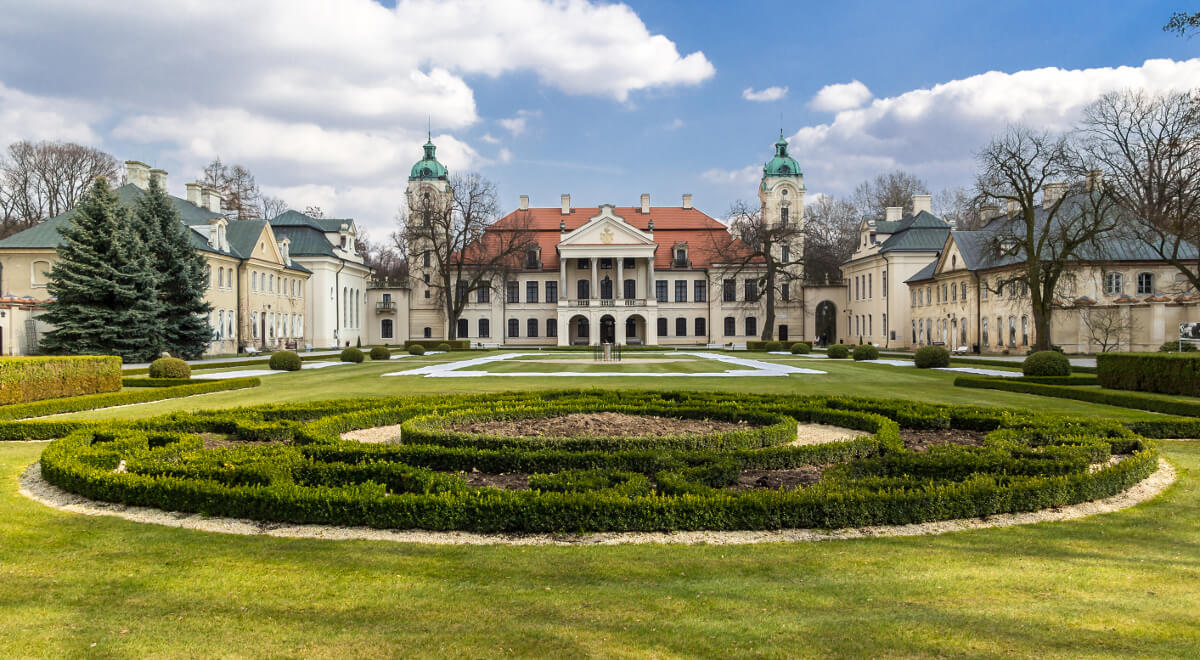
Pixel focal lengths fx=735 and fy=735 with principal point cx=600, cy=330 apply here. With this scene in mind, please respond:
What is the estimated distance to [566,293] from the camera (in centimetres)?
6244

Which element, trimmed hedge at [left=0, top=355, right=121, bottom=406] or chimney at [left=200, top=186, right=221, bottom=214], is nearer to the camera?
trimmed hedge at [left=0, top=355, right=121, bottom=406]

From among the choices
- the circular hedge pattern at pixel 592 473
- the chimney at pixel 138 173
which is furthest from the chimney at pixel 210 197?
the circular hedge pattern at pixel 592 473

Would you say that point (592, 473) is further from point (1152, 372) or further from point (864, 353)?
point (864, 353)

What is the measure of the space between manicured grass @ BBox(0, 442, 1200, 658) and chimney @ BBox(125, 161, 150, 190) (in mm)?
42304

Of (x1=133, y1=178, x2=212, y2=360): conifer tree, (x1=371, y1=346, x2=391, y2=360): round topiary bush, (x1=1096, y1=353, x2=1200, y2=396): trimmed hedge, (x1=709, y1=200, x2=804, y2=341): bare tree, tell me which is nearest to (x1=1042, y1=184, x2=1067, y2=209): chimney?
(x1=709, y1=200, x2=804, y2=341): bare tree

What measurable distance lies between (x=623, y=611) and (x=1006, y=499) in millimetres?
4195

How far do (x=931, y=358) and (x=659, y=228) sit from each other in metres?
39.2

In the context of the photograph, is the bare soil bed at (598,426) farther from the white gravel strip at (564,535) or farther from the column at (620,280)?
the column at (620,280)

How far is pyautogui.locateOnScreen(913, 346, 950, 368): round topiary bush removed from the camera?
94.2ft

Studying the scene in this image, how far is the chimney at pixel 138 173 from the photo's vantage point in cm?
4122

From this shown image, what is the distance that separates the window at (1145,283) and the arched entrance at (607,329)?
36362 mm

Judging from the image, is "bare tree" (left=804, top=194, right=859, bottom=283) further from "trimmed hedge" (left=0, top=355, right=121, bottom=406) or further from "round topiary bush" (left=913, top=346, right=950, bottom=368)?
"trimmed hedge" (left=0, top=355, right=121, bottom=406)


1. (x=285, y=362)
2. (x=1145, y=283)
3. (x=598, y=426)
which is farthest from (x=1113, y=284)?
(x=285, y=362)

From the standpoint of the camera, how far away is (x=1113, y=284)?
37938 millimetres
